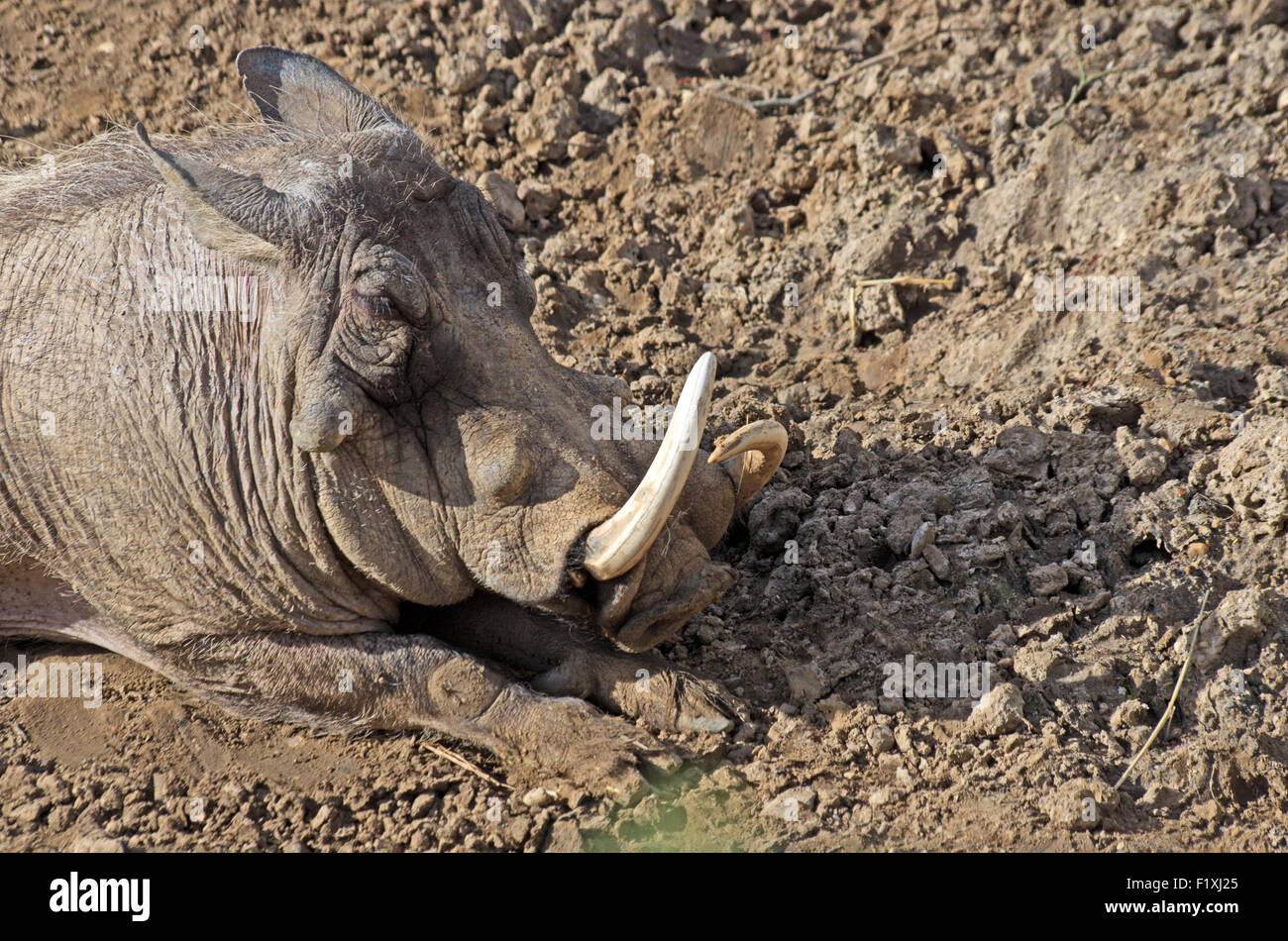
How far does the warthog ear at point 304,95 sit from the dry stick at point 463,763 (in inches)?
85.3

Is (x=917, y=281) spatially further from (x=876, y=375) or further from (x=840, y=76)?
(x=840, y=76)

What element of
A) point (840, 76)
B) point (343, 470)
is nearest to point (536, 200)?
point (840, 76)

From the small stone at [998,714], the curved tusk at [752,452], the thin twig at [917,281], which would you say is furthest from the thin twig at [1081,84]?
the small stone at [998,714]

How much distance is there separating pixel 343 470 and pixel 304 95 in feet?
5.40

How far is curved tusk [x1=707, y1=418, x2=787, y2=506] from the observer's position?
386cm

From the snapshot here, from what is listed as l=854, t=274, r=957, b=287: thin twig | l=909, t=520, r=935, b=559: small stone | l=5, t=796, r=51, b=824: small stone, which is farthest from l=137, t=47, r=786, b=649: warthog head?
l=854, t=274, r=957, b=287: thin twig

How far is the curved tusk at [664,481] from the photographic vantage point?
3.41m

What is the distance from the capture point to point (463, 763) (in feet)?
12.4

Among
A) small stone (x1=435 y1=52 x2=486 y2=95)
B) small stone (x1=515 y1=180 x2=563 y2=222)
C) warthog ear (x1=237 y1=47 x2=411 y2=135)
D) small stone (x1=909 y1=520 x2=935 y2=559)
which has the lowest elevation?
small stone (x1=909 y1=520 x2=935 y2=559)

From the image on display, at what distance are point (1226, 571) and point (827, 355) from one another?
6.85 ft

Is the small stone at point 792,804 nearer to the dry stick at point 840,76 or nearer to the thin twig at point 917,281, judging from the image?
the thin twig at point 917,281

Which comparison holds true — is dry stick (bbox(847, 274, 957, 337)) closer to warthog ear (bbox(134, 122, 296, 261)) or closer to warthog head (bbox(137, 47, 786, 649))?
warthog head (bbox(137, 47, 786, 649))

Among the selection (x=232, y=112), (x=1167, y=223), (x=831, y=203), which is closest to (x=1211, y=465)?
(x=1167, y=223)

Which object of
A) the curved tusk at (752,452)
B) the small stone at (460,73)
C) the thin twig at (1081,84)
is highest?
the small stone at (460,73)
